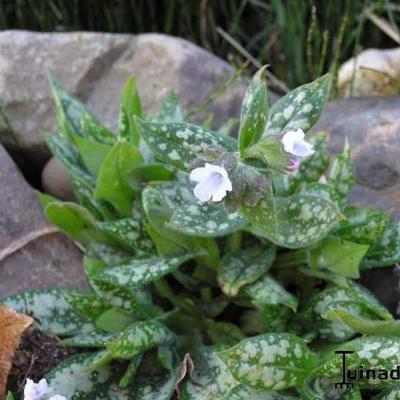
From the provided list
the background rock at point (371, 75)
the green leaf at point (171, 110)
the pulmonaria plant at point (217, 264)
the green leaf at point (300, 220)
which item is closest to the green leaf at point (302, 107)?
the pulmonaria plant at point (217, 264)

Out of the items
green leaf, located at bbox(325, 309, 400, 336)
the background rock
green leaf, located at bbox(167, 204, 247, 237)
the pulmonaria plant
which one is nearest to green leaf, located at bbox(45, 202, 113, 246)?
the pulmonaria plant

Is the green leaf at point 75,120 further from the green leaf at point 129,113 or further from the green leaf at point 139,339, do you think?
the green leaf at point 139,339

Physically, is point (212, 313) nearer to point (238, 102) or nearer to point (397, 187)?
point (397, 187)

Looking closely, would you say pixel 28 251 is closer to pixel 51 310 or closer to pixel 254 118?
pixel 51 310

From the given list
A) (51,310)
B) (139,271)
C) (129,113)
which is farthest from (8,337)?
(129,113)

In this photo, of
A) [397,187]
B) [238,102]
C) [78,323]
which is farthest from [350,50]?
[78,323]

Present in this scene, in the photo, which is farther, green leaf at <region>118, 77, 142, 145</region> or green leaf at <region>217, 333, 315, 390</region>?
green leaf at <region>118, 77, 142, 145</region>

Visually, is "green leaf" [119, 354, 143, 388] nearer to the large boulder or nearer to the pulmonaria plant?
the pulmonaria plant
